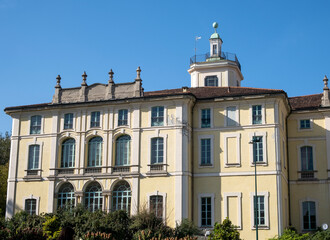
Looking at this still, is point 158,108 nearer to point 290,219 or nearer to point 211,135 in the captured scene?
point 211,135

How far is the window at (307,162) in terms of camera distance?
39719 millimetres

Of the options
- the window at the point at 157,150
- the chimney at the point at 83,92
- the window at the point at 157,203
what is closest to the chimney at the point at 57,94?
Answer: the chimney at the point at 83,92

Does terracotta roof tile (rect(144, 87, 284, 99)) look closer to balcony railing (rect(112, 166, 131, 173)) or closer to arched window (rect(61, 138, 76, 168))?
balcony railing (rect(112, 166, 131, 173))

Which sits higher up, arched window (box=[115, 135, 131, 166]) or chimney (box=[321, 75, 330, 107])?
chimney (box=[321, 75, 330, 107])

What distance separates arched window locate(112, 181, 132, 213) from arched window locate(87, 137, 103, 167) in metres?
2.38

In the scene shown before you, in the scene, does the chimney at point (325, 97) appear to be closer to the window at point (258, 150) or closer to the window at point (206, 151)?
the window at point (258, 150)

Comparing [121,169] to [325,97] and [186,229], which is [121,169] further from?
[325,97]

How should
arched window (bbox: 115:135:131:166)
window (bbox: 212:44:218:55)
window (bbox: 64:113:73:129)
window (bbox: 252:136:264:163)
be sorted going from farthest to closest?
window (bbox: 212:44:218:55)
window (bbox: 64:113:73:129)
arched window (bbox: 115:135:131:166)
window (bbox: 252:136:264:163)

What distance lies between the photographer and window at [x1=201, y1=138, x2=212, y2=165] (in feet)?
124

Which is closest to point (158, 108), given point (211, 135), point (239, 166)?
point (211, 135)

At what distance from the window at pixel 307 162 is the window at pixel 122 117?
46.1ft

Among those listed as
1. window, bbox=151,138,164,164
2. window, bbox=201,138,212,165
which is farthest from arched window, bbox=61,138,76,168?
window, bbox=201,138,212,165

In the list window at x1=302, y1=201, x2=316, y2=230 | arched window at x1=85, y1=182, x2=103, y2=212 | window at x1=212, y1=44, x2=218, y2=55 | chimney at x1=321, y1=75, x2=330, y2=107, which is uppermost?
window at x1=212, y1=44, x2=218, y2=55

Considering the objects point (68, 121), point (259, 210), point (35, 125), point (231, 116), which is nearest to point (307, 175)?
point (259, 210)
